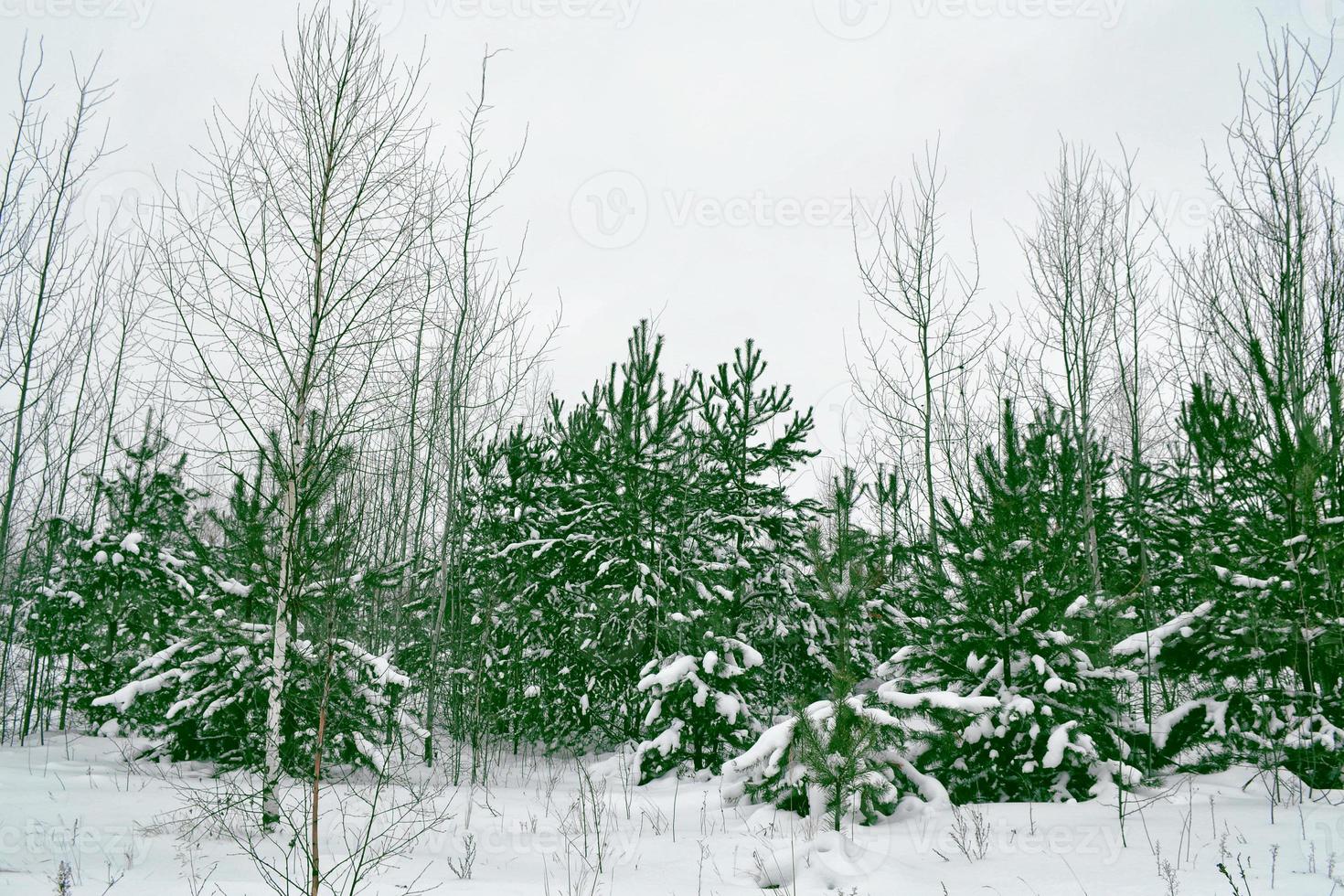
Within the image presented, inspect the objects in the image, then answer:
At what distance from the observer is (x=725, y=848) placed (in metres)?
6.30

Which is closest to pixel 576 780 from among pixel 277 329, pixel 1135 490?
pixel 277 329

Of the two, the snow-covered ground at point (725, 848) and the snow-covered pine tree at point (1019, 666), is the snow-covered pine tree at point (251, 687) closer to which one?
the snow-covered ground at point (725, 848)

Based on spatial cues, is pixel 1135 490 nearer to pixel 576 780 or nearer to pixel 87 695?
pixel 576 780

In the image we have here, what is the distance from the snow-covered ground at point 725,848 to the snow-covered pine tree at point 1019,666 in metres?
0.50

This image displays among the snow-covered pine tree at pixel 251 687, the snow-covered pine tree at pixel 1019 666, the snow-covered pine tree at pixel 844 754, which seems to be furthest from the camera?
the snow-covered pine tree at pixel 251 687

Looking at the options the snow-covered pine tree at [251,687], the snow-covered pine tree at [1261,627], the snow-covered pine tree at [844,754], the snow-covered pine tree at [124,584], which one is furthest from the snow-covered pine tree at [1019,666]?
the snow-covered pine tree at [124,584]

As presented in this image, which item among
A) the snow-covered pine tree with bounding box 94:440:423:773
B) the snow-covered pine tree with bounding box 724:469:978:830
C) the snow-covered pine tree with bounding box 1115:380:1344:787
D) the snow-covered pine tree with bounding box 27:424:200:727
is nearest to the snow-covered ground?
the snow-covered pine tree with bounding box 724:469:978:830

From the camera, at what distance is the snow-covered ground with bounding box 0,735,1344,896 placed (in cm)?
497

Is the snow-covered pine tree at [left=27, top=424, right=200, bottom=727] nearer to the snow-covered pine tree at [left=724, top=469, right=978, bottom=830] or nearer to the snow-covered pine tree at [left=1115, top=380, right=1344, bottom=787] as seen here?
the snow-covered pine tree at [left=724, top=469, right=978, bottom=830]

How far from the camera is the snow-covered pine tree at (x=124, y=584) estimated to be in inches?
482

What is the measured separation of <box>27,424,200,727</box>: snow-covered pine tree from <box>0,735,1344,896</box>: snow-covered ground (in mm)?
4769

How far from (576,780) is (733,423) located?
636cm

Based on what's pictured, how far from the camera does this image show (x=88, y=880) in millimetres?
4980

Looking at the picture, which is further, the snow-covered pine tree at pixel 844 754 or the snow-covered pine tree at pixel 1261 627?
the snow-covered pine tree at pixel 1261 627
